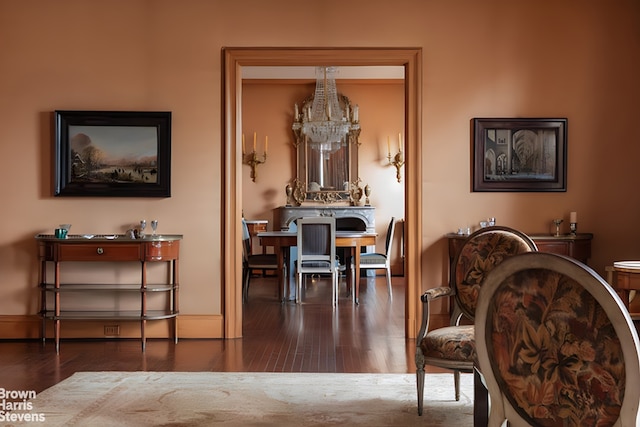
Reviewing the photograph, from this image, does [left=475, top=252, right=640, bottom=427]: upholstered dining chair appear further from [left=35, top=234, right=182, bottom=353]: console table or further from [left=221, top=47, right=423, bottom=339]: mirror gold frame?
[left=35, top=234, right=182, bottom=353]: console table

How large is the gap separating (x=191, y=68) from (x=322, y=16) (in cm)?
122

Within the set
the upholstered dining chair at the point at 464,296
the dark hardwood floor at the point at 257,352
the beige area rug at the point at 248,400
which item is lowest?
the dark hardwood floor at the point at 257,352

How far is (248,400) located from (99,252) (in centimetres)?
205

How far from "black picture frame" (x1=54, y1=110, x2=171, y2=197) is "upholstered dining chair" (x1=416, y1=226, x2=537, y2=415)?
2815mm

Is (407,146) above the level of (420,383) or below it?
above

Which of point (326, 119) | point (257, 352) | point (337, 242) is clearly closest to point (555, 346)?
point (257, 352)

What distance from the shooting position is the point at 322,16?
5.24 meters

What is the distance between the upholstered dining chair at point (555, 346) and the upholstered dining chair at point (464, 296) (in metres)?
1.13

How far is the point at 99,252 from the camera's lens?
189 inches

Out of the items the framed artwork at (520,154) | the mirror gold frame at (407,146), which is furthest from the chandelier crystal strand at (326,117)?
the framed artwork at (520,154)

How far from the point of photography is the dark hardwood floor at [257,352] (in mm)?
Result: 4199

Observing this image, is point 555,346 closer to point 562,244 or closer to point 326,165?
point 562,244

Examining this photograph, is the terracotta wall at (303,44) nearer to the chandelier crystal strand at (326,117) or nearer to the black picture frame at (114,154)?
the black picture frame at (114,154)

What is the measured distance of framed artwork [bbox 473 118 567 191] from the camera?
5.21m
